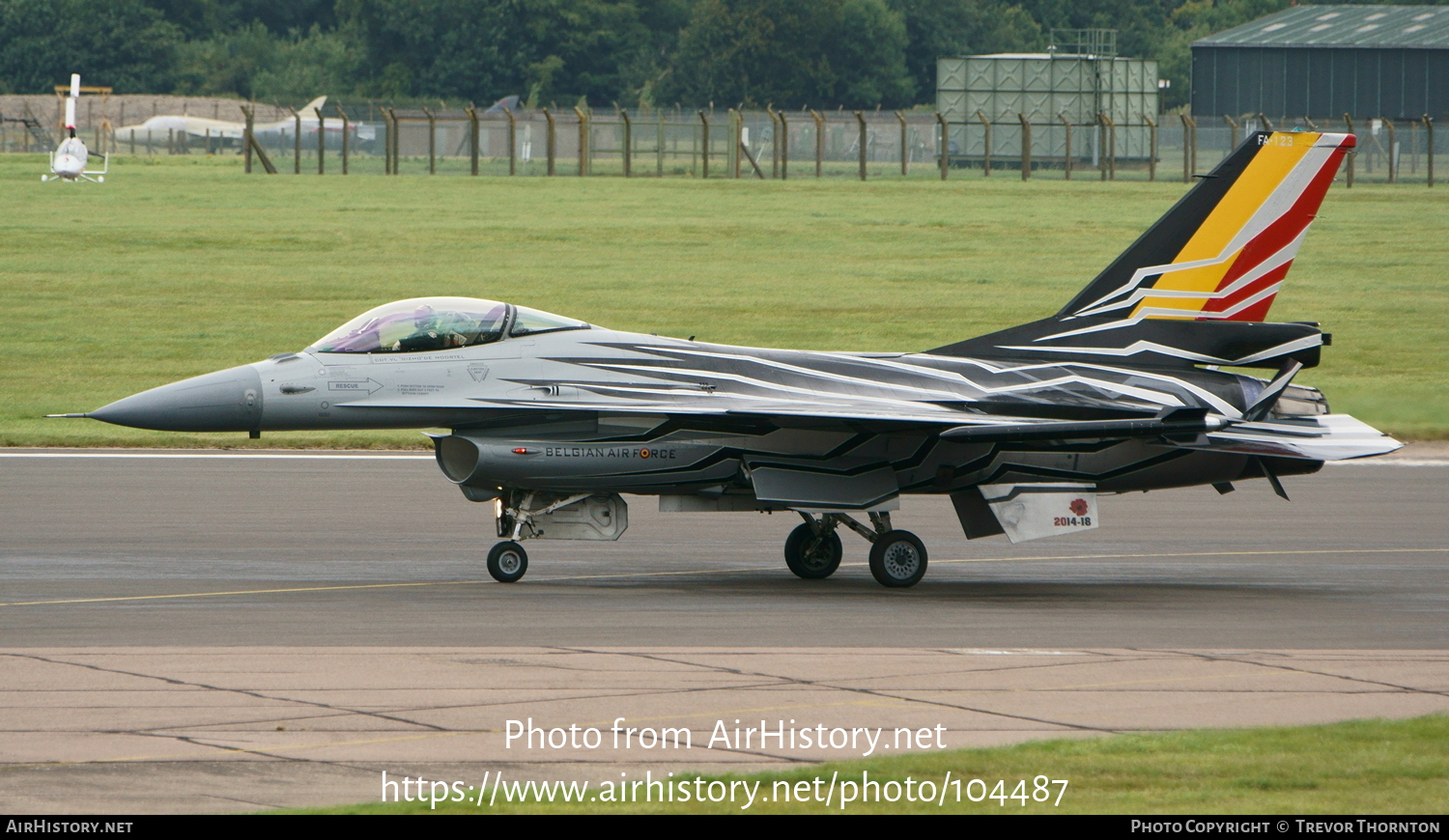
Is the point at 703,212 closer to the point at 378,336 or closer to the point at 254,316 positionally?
the point at 254,316

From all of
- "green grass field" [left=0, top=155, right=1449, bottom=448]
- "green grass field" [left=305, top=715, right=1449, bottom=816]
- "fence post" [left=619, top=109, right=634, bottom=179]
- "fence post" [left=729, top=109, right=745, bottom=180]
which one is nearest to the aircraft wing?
"green grass field" [left=305, top=715, right=1449, bottom=816]

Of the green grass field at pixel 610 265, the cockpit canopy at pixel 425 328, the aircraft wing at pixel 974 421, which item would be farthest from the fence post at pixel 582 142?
the aircraft wing at pixel 974 421

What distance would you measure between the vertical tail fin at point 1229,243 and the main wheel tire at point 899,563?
284 centimetres

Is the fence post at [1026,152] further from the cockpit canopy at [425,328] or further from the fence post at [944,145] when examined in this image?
the cockpit canopy at [425,328]

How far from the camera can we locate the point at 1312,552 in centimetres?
1781

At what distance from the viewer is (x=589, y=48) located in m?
110

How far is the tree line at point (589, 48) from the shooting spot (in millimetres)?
108000

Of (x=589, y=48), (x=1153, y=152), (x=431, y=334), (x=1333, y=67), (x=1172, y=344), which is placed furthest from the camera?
(x=589, y=48)

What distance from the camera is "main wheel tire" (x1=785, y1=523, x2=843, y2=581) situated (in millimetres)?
16172

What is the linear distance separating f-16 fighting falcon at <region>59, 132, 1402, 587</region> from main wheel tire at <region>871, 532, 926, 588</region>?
0.02 m

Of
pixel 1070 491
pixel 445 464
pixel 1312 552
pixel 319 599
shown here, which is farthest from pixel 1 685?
pixel 1312 552

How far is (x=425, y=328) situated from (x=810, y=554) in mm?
4019

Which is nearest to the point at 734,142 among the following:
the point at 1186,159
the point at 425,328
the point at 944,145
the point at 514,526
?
the point at 944,145

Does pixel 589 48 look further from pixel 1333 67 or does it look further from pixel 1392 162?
pixel 1392 162
